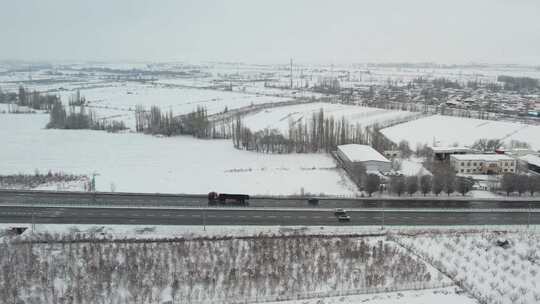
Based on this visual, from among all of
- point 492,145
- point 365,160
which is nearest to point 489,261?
point 365,160

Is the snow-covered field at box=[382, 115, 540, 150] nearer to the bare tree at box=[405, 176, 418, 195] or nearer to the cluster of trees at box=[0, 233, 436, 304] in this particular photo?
the bare tree at box=[405, 176, 418, 195]

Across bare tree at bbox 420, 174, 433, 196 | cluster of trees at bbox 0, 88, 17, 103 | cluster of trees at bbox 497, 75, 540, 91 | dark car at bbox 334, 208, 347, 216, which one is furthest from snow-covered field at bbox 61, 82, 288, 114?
cluster of trees at bbox 497, 75, 540, 91

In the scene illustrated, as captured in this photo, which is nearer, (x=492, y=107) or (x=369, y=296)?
(x=369, y=296)

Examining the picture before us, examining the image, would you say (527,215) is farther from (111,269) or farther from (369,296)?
(111,269)

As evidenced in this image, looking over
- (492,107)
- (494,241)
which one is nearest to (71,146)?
(494,241)

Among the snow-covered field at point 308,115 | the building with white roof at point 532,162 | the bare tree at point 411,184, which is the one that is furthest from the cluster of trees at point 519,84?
the bare tree at point 411,184

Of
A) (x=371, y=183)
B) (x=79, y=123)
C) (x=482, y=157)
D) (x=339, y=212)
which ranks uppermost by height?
(x=79, y=123)

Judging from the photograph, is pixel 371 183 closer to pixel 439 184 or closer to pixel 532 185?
pixel 439 184
